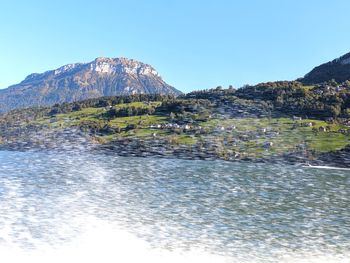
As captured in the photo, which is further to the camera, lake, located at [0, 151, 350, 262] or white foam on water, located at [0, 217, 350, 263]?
lake, located at [0, 151, 350, 262]

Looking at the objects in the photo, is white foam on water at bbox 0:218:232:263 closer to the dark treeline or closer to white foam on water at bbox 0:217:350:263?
white foam on water at bbox 0:217:350:263

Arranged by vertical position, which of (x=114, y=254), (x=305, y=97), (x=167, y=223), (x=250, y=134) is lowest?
(x=167, y=223)

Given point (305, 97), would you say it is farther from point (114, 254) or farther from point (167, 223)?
point (114, 254)

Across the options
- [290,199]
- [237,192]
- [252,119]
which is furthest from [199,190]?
[252,119]

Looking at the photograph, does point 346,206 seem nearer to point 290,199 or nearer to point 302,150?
point 290,199

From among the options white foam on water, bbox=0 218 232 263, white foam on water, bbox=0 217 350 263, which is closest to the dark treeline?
white foam on water, bbox=0 217 350 263

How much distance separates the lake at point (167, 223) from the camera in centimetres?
1948

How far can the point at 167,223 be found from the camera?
2548cm

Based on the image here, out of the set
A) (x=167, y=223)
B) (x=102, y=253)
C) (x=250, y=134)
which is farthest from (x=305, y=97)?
(x=102, y=253)

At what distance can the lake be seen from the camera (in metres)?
19.5

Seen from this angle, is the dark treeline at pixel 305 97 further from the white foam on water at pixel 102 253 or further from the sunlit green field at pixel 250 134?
the white foam on water at pixel 102 253

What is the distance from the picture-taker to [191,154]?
10538cm

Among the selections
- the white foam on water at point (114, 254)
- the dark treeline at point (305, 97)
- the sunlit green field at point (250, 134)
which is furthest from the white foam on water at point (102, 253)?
the dark treeline at point (305, 97)

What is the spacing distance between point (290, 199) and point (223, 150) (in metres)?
70.3
